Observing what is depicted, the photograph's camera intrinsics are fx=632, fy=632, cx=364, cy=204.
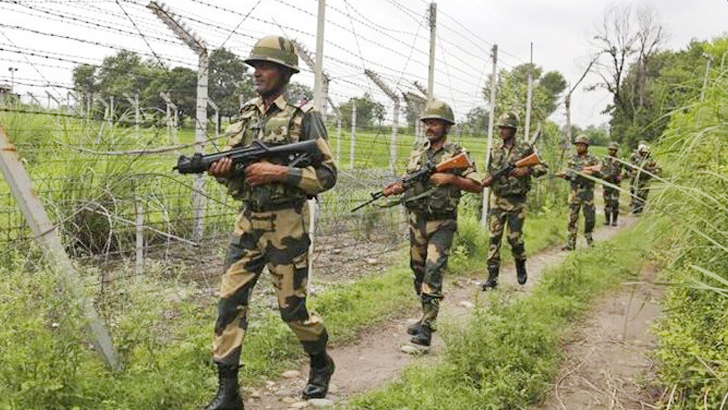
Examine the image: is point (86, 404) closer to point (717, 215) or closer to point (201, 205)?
point (201, 205)

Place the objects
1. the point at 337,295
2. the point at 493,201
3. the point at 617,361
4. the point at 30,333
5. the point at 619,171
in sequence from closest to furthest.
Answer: the point at 30,333
the point at 617,361
the point at 337,295
the point at 493,201
the point at 619,171

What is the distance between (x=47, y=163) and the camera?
16.4ft

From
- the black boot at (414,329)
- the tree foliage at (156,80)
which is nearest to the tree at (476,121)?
the tree foliage at (156,80)

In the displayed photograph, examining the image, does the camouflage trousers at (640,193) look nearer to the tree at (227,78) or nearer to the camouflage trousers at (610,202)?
the tree at (227,78)

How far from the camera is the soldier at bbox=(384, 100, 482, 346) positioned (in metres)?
4.73

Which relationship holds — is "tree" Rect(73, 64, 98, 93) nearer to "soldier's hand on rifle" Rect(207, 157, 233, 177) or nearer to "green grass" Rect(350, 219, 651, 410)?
"soldier's hand on rifle" Rect(207, 157, 233, 177)

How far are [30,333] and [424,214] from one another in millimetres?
2923

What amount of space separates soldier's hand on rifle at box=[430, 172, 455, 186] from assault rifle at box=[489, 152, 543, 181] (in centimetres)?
200

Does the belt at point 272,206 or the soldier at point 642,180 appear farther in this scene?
the belt at point 272,206

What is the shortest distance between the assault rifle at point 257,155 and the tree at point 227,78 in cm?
199

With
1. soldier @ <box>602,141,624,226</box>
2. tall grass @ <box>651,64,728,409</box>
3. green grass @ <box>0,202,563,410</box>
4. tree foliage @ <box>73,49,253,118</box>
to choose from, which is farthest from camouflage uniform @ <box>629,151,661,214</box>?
soldier @ <box>602,141,624,226</box>

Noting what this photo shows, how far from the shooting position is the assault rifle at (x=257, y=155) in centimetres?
327

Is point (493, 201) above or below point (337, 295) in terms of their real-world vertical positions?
above

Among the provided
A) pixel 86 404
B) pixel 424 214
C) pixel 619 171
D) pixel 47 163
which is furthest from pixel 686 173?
pixel 619 171
